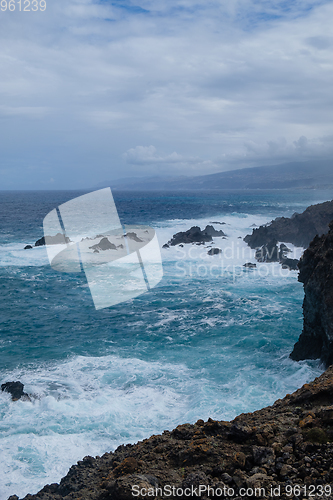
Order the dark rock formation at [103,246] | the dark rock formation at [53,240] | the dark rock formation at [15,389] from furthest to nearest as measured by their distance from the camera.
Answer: the dark rock formation at [53,240] → the dark rock formation at [103,246] → the dark rock formation at [15,389]

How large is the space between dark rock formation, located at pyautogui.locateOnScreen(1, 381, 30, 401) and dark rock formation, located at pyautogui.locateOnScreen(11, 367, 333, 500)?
17.4 ft

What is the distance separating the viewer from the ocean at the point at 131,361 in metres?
9.40

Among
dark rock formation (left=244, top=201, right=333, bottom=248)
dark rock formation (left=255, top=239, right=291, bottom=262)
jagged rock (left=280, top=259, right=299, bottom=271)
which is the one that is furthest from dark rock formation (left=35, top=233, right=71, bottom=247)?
jagged rock (left=280, top=259, right=299, bottom=271)

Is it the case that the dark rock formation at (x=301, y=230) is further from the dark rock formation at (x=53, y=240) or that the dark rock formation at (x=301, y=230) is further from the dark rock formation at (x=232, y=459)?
the dark rock formation at (x=232, y=459)

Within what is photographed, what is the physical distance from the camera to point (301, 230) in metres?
39.1

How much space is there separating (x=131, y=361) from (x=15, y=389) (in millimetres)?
4322

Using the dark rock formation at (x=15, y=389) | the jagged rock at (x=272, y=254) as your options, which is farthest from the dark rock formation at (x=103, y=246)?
the dark rock formation at (x=15, y=389)

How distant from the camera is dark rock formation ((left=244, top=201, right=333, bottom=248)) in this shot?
124 ft

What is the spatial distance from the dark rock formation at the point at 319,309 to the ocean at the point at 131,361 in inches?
23.6

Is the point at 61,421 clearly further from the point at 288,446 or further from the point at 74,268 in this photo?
the point at 74,268

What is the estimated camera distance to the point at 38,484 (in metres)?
7.64

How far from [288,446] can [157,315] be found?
14.1 metres

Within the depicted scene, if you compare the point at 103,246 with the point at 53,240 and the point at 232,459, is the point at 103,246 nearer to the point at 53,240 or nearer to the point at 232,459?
the point at 53,240

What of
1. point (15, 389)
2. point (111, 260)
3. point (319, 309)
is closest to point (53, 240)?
point (111, 260)
